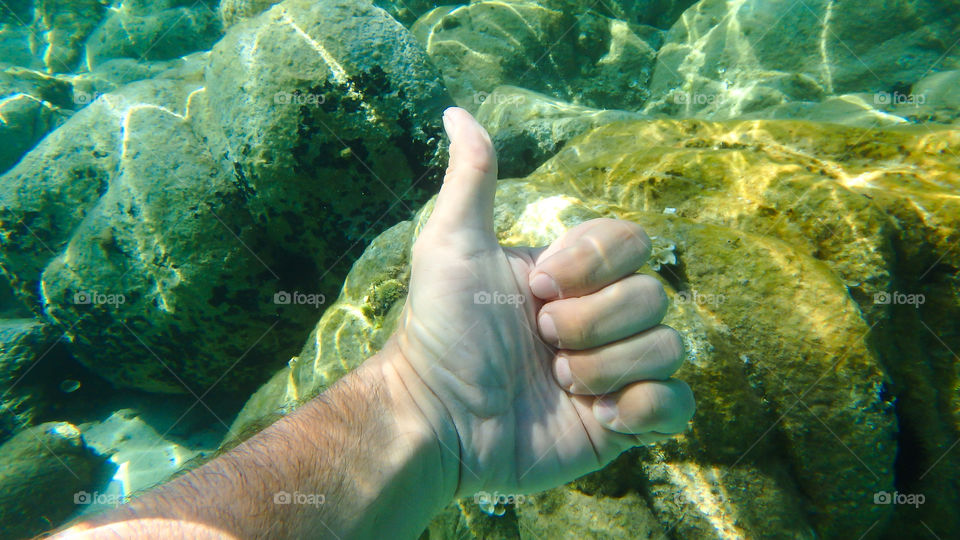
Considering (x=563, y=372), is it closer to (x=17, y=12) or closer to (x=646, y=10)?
(x=646, y=10)

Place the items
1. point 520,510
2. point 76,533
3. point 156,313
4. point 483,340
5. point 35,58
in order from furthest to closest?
point 35,58 → point 156,313 → point 520,510 → point 483,340 → point 76,533

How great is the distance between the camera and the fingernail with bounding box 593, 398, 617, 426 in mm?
1744

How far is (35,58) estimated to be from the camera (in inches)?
487

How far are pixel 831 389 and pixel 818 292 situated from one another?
1.86 ft

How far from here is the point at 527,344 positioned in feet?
6.47

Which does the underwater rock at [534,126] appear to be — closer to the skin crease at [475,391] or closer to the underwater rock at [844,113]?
the underwater rock at [844,113]

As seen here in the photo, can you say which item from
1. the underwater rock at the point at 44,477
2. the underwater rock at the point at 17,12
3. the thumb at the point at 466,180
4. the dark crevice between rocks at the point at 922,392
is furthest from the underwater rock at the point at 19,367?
the underwater rock at the point at 17,12

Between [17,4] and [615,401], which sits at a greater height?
[17,4]

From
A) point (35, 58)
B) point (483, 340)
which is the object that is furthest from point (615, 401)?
point (35, 58)

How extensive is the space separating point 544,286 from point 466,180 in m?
0.56

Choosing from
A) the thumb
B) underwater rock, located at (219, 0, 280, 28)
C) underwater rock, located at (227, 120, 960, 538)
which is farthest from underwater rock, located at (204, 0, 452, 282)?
the thumb

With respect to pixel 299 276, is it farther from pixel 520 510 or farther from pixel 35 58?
pixel 35 58

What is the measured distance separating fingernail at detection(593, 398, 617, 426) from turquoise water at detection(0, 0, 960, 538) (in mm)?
A: 1069

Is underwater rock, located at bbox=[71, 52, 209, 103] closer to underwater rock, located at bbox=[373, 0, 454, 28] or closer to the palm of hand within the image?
underwater rock, located at bbox=[373, 0, 454, 28]
